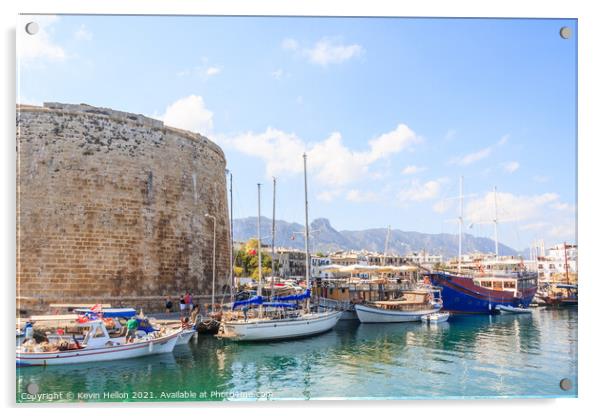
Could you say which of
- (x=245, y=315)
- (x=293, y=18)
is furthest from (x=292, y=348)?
(x=293, y=18)

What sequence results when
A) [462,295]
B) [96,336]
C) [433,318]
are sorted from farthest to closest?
[462,295] → [433,318] → [96,336]

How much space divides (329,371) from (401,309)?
416 inches

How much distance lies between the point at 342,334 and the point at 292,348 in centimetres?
308

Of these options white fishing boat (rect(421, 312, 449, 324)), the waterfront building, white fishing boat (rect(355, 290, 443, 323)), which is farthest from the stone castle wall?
the waterfront building

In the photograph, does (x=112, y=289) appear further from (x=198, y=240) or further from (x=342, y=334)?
(x=342, y=334)

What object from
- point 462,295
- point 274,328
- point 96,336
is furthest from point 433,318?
point 96,336

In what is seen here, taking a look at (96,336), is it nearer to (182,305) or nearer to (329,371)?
(182,305)

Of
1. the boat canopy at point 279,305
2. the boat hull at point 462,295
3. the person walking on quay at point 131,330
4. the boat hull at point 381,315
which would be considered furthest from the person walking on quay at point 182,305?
the boat hull at point 462,295

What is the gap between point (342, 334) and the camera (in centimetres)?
1388

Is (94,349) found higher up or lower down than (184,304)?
lower down

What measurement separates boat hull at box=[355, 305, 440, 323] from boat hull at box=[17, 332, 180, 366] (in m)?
8.38

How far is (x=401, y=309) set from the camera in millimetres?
18250

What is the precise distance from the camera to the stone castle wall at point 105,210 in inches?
412

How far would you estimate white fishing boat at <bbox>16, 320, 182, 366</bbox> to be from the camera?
26.3 ft
